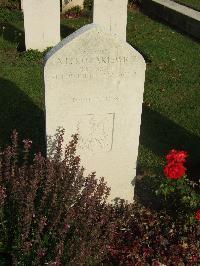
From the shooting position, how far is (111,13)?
913 centimetres

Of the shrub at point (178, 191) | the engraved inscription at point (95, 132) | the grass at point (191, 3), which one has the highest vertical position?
the engraved inscription at point (95, 132)

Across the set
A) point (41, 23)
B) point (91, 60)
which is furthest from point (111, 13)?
point (91, 60)

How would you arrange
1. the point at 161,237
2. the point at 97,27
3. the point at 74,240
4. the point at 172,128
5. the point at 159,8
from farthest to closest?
1. the point at 159,8
2. the point at 172,128
3. the point at 161,237
4. the point at 97,27
5. the point at 74,240

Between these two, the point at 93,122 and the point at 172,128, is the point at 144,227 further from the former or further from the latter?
the point at 172,128

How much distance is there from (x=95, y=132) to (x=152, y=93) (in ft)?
11.5

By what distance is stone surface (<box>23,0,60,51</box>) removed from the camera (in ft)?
29.9

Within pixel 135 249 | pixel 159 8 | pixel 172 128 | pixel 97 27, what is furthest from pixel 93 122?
pixel 159 8

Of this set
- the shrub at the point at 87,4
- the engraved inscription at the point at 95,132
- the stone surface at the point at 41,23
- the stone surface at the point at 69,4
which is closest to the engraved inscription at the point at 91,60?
the engraved inscription at the point at 95,132

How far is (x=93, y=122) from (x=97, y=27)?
956mm

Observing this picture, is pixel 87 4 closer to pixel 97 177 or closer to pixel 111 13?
pixel 111 13

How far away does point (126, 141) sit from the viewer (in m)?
4.52

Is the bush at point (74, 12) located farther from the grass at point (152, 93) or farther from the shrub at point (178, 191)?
the shrub at point (178, 191)

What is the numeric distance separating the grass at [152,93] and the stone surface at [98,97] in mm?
1002

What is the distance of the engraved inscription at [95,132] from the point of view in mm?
4359
